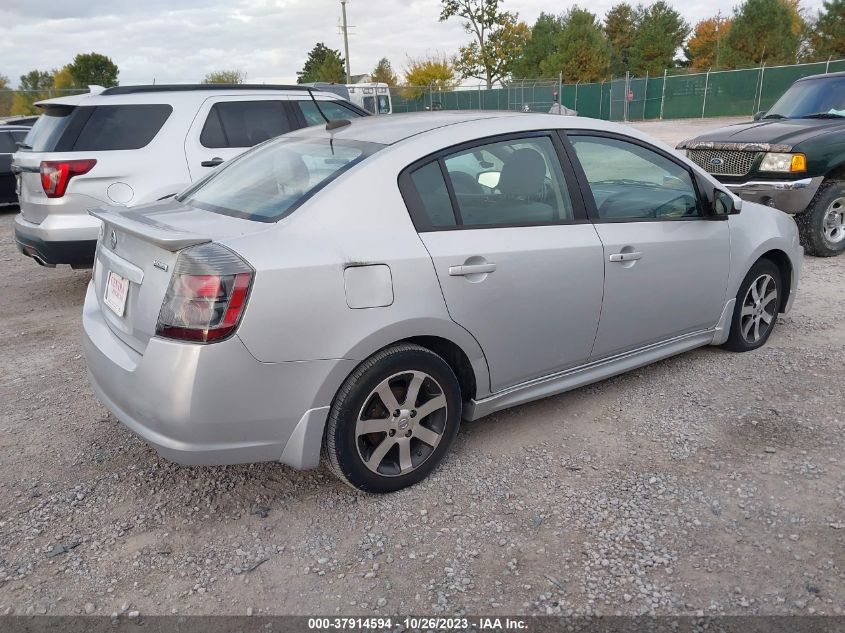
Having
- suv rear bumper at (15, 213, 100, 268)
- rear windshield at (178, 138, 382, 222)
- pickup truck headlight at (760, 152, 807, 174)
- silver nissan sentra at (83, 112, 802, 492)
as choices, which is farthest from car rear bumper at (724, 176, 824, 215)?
suv rear bumper at (15, 213, 100, 268)

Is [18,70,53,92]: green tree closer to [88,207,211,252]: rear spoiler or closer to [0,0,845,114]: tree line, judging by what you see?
[0,0,845,114]: tree line

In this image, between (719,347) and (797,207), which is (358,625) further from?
(797,207)

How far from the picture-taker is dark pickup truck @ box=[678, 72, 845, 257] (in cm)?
676

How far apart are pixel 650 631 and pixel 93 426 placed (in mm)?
3026

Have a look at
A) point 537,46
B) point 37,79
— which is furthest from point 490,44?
point 37,79

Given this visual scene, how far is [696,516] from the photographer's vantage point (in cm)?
285

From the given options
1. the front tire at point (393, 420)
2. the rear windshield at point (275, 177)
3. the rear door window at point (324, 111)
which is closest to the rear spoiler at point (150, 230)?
the rear windshield at point (275, 177)

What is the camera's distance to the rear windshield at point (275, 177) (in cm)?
298

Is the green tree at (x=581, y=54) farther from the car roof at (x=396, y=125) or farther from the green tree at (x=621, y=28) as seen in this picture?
the car roof at (x=396, y=125)

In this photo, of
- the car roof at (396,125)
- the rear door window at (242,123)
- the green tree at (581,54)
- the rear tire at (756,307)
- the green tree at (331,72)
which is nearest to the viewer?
the car roof at (396,125)

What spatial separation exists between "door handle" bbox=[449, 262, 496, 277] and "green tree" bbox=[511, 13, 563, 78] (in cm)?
5613

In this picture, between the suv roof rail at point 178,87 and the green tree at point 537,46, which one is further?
the green tree at point 537,46

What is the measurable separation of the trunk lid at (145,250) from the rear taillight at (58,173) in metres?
2.74

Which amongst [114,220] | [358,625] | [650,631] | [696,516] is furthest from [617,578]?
[114,220]
